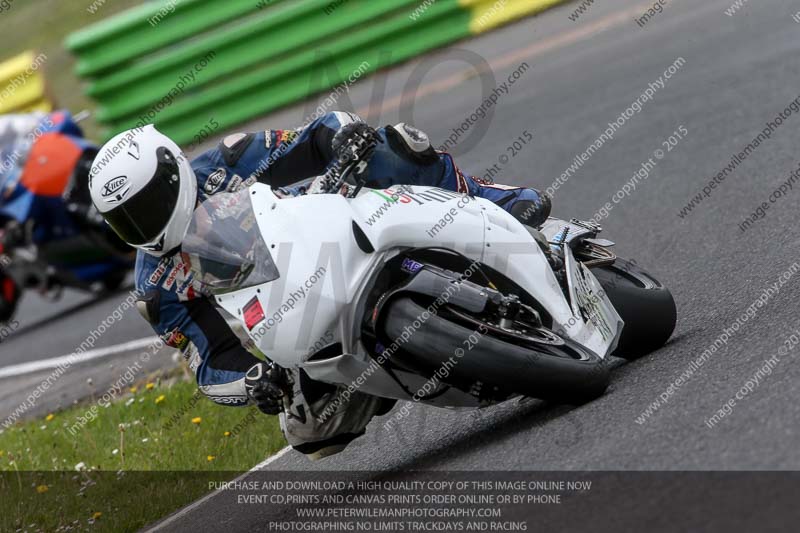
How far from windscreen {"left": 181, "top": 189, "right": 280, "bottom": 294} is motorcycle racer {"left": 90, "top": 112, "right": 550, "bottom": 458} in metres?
0.16

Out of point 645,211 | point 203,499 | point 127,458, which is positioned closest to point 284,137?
point 203,499

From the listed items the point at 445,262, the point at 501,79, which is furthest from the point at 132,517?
the point at 501,79

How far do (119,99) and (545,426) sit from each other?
32.0 feet

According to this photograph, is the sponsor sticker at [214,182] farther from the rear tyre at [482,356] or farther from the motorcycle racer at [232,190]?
the rear tyre at [482,356]

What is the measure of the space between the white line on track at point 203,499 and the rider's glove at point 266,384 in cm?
134

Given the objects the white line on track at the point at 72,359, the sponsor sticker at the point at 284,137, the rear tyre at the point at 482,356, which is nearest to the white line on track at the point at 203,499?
the sponsor sticker at the point at 284,137

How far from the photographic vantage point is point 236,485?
6.26 meters

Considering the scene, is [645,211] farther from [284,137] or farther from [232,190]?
[232,190]

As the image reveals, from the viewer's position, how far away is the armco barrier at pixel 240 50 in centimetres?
1375

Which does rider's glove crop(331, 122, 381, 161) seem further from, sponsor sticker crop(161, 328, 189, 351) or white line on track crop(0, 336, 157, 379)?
white line on track crop(0, 336, 157, 379)

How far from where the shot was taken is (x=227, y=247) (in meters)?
4.83

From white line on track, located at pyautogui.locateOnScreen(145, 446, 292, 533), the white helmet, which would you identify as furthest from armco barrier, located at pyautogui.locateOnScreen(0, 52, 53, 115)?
the white helmet

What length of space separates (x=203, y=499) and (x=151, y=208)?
175 cm

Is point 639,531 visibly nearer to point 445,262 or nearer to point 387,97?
point 445,262
